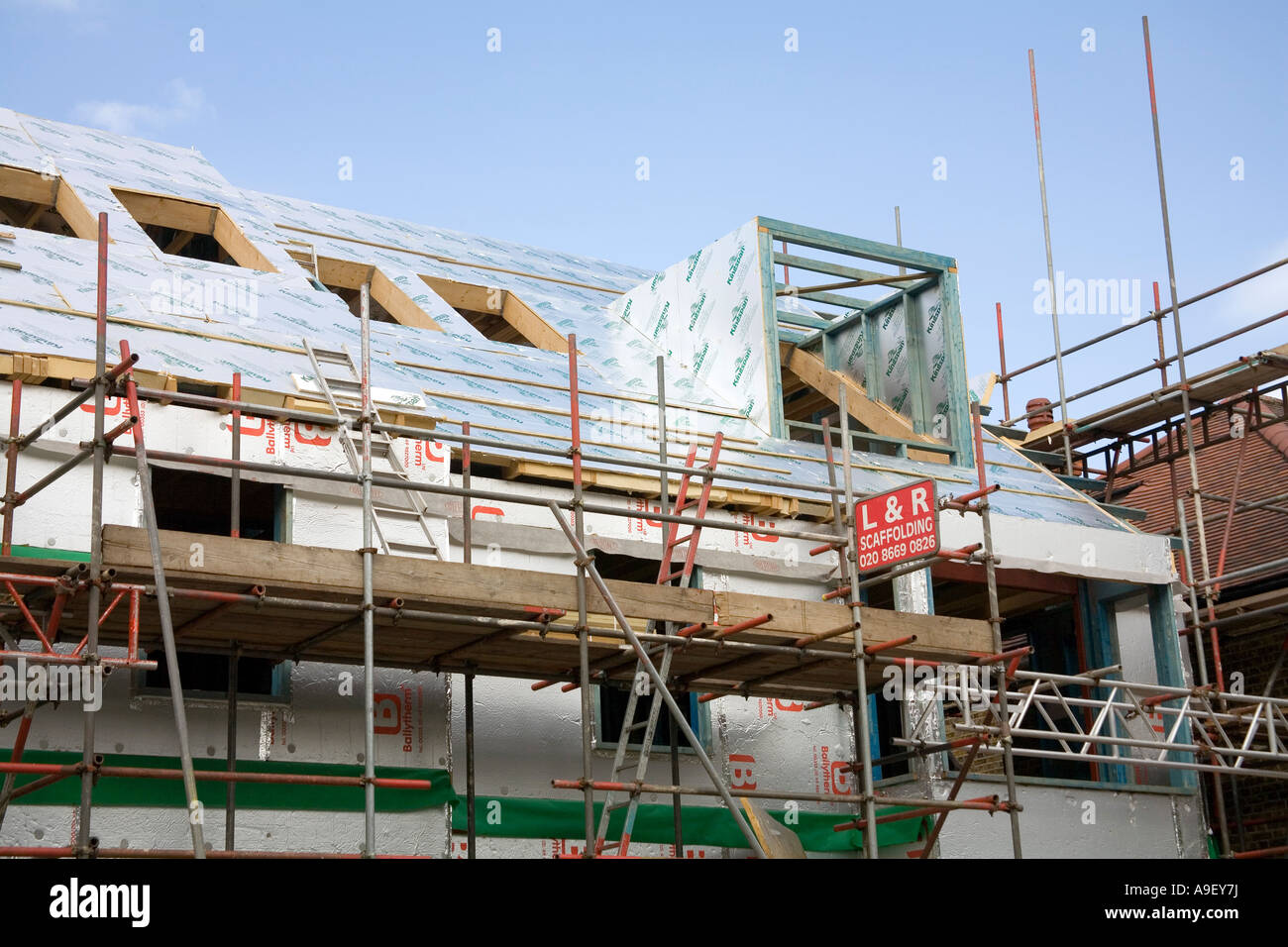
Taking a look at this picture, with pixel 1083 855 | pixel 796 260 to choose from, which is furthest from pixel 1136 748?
pixel 796 260

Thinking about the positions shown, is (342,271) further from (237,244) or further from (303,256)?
(237,244)

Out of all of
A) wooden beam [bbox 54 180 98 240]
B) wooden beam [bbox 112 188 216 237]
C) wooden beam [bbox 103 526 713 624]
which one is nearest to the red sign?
wooden beam [bbox 103 526 713 624]

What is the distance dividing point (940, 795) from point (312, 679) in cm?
595

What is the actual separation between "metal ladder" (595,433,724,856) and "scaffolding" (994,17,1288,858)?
9.38ft

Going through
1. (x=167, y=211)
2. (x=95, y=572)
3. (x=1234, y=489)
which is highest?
(x=167, y=211)

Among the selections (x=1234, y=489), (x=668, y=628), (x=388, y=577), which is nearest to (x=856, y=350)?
(x=1234, y=489)

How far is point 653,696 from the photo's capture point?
13.4 metres

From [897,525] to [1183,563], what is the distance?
626 centimetres

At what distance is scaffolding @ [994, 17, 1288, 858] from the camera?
15508mm

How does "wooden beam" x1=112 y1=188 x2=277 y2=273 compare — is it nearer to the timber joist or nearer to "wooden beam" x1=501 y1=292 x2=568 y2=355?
"wooden beam" x1=501 y1=292 x2=568 y2=355

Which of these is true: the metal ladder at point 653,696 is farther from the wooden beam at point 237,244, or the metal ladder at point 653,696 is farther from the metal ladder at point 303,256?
the metal ladder at point 303,256

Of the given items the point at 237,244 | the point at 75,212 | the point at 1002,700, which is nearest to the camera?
the point at 1002,700

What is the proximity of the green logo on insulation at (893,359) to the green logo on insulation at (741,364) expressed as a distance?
2.35m

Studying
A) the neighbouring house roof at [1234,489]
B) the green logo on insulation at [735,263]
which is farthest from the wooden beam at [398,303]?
the neighbouring house roof at [1234,489]
